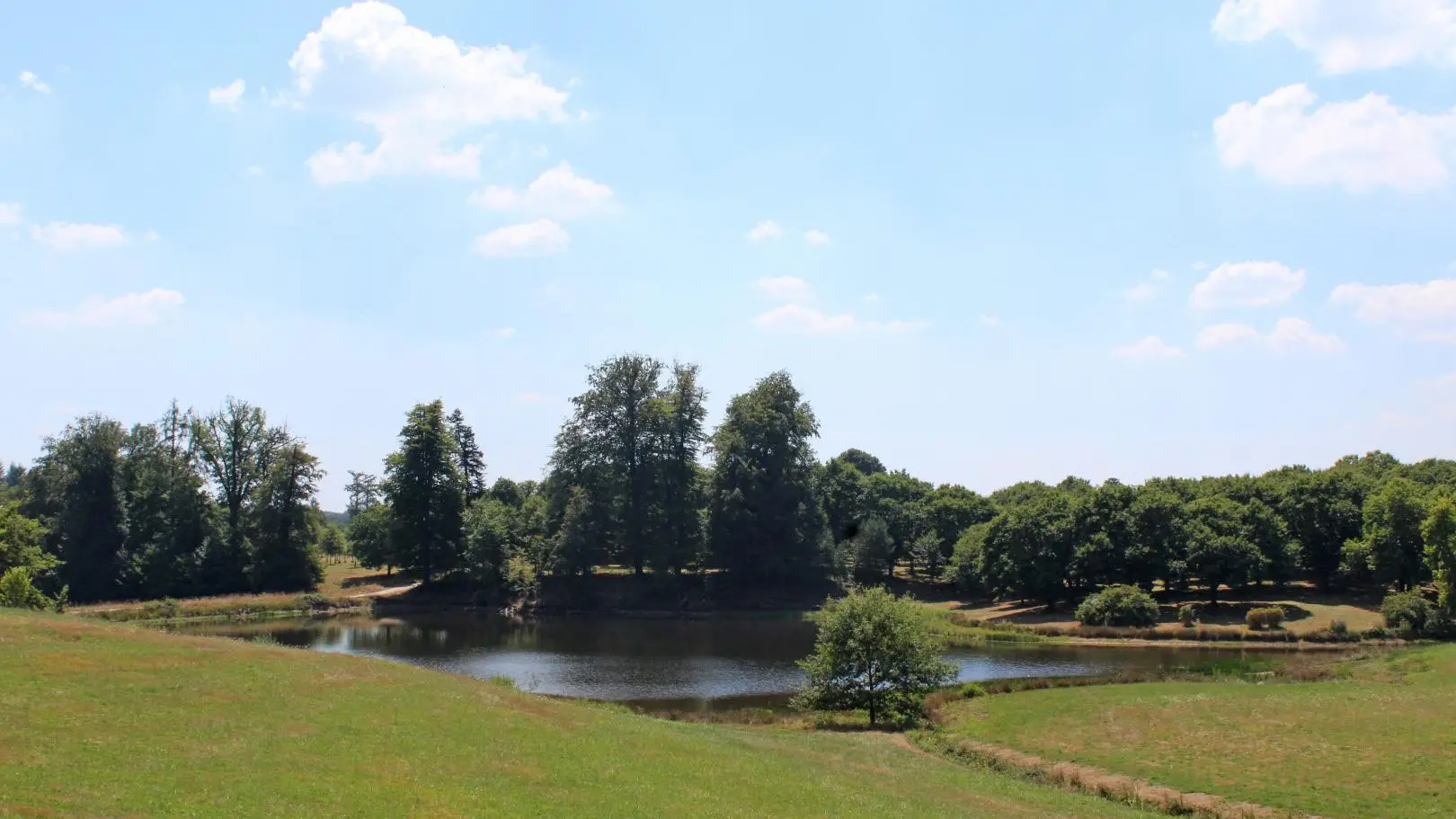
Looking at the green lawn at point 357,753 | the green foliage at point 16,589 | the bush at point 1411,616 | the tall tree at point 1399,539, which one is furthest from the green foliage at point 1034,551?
the green foliage at point 16,589

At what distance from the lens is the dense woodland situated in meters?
81.9

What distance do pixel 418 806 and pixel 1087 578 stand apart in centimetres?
7652

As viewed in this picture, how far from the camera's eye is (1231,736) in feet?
103

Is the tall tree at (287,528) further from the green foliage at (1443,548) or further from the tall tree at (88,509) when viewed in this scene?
the green foliage at (1443,548)

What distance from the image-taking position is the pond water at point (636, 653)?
49.1 metres

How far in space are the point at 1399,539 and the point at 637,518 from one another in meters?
67.0

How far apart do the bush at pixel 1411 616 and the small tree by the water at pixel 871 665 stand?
41.3 m

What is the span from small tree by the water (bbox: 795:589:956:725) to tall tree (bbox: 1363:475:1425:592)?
175 feet

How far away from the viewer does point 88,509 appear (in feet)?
289

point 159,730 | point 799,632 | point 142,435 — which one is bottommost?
point 799,632

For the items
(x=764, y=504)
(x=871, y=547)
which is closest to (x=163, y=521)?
(x=764, y=504)

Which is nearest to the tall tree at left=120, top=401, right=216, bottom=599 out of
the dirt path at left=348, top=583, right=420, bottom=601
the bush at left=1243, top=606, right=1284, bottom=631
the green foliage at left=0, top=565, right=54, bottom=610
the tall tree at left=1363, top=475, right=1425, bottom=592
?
the dirt path at left=348, top=583, right=420, bottom=601

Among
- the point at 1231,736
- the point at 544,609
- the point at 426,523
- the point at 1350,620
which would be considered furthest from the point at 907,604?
the point at 426,523

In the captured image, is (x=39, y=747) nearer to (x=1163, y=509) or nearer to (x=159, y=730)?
(x=159, y=730)
